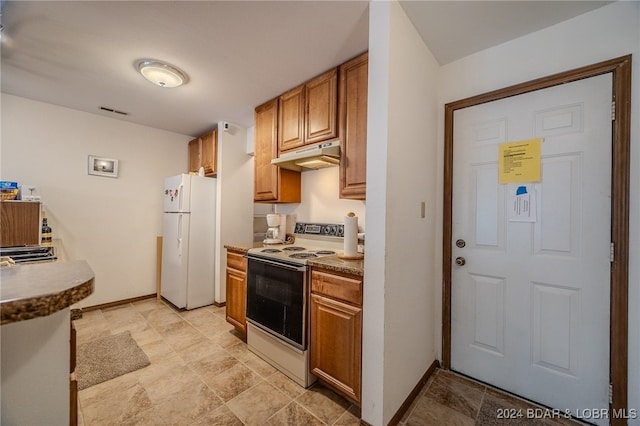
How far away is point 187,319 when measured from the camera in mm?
2904

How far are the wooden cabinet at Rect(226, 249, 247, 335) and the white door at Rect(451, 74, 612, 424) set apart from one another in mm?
1785

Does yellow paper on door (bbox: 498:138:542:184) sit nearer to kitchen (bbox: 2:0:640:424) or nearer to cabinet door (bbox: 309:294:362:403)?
kitchen (bbox: 2:0:640:424)

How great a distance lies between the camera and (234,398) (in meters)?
1.68

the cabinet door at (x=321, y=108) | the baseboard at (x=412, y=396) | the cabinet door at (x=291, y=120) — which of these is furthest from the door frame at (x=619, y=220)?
the cabinet door at (x=291, y=120)

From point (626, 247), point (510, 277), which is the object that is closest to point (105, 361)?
point (510, 277)

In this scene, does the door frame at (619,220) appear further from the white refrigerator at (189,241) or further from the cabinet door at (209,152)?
the white refrigerator at (189,241)

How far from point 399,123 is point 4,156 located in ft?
13.0

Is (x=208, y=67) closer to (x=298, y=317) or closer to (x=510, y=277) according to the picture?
(x=298, y=317)

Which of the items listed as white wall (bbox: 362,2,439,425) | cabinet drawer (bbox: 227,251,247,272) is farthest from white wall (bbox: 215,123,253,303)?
white wall (bbox: 362,2,439,425)

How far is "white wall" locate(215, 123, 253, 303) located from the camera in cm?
333

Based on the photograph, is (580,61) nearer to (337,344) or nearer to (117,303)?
(337,344)

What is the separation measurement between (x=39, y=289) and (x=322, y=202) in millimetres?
2208

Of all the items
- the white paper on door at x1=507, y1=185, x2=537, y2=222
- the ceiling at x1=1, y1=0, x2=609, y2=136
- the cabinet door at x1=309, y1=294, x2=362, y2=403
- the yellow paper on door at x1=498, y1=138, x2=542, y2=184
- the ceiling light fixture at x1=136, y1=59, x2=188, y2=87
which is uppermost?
the ceiling at x1=1, y1=0, x2=609, y2=136

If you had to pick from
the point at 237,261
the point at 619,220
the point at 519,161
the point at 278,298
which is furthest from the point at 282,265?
the point at 619,220
